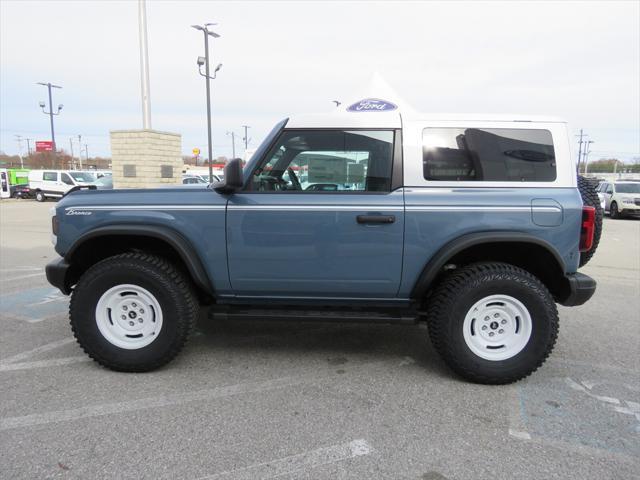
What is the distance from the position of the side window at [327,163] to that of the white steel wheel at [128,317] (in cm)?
118

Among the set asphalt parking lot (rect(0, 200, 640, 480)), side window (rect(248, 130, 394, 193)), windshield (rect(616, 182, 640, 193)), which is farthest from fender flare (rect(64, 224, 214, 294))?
windshield (rect(616, 182, 640, 193))

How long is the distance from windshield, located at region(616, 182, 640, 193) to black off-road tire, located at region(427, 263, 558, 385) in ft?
58.0

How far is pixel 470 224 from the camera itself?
3193 mm

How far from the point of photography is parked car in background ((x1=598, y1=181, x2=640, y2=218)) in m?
17.0

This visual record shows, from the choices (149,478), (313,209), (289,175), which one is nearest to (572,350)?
(313,209)

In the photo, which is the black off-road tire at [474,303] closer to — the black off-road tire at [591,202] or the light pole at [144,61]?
the black off-road tire at [591,202]

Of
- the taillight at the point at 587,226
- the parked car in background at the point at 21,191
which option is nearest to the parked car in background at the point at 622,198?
the taillight at the point at 587,226

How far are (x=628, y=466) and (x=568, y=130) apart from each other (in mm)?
2162

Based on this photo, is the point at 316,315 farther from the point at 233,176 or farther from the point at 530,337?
the point at 530,337

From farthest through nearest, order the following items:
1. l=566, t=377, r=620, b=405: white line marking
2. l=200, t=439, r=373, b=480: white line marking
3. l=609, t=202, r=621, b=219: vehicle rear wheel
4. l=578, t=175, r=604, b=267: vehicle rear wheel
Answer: l=609, t=202, r=621, b=219: vehicle rear wheel, l=578, t=175, r=604, b=267: vehicle rear wheel, l=566, t=377, r=620, b=405: white line marking, l=200, t=439, r=373, b=480: white line marking

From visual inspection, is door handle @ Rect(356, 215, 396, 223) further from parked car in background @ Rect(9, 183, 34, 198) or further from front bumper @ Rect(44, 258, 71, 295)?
parked car in background @ Rect(9, 183, 34, 198)

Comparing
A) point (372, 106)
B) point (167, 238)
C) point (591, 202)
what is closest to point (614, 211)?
point (591, 202)

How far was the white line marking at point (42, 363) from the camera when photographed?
348cm

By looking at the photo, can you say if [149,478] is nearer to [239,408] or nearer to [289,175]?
[239,408]
